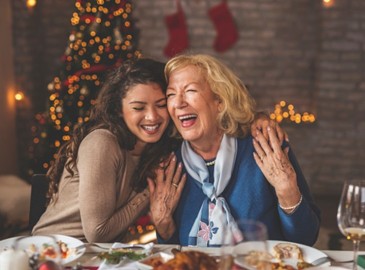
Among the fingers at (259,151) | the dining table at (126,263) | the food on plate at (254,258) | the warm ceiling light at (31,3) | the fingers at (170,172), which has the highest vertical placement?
the warm ceiling light at (31,3)

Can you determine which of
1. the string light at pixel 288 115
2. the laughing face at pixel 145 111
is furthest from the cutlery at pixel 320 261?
the string light at pixel 288 115

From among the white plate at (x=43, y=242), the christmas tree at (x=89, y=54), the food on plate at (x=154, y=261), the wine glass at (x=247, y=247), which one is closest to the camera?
the wine glass at (x=247, y=247)

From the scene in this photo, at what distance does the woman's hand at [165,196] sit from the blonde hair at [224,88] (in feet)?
0.93

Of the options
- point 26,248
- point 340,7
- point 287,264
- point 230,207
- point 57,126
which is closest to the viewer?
point 26,248

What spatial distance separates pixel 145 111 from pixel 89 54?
1832mm

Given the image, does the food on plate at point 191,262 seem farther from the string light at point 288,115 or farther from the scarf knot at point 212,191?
the string light at point 288,115

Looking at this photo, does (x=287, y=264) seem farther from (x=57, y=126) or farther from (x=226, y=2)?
(x=226, y=2)

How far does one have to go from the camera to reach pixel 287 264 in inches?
58.1

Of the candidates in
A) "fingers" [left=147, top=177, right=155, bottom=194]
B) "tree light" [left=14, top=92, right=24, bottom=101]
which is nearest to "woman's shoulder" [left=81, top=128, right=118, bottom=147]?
"fingers" [left=147, top=177, right=155, bottom=194]

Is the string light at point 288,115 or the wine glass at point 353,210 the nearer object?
the wine glass at point 353,210

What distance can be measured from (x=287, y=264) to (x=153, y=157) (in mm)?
841

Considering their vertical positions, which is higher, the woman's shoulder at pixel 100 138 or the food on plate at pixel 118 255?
the woman's shoulder at pixel 100 138

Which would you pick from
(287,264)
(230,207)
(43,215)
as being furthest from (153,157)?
(287,264)

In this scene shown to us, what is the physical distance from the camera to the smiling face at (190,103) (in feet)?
6.71
